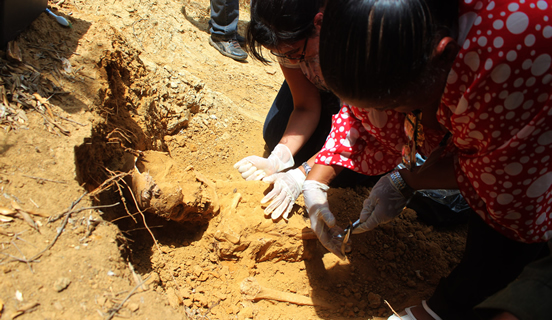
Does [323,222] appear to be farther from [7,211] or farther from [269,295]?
[7,211]

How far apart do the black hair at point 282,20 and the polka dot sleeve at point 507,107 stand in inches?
30.3

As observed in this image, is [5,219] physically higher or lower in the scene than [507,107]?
lower

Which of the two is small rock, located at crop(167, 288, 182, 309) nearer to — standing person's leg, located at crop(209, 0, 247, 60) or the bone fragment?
the bone fragment

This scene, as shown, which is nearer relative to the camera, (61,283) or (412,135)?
(61,283)

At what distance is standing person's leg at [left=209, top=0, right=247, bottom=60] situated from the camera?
389 cm

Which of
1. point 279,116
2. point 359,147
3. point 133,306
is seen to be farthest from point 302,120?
point 133,306

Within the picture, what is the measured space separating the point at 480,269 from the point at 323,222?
2.19ft

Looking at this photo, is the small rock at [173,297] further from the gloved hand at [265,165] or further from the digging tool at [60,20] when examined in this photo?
the digging tool at [60,20]

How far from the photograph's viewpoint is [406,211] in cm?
219

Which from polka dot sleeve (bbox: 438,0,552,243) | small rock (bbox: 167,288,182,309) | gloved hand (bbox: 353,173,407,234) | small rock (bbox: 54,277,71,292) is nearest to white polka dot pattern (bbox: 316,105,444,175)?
gloved hand (bbox: 353,173,407,234)

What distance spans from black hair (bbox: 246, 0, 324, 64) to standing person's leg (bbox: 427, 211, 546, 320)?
1086mm

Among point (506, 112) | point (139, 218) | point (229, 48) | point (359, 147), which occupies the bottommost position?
point (139, 218)

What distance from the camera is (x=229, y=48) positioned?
Result: 400 centimetres

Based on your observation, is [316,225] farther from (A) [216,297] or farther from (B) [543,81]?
(B) [543,81]
